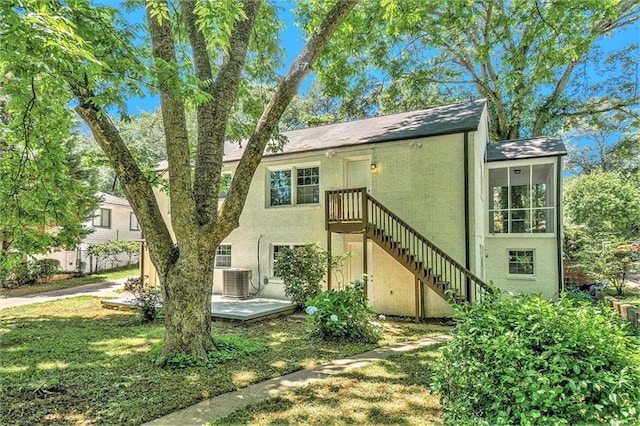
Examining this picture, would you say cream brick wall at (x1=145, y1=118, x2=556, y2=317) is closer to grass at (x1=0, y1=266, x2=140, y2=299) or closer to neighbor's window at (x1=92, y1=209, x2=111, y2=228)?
grass at (x1=0, y1=266, x2=140, y2=299)

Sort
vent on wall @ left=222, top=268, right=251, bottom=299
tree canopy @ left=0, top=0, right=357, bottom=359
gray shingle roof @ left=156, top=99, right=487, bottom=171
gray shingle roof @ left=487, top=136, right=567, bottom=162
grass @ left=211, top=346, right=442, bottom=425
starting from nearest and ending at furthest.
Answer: grass @ left=211, top=346, right=442, bottom=425 → tree canopy @ left=0, top=0, right=357, bottom=359 → gray shingle roof @ left=156, top=99, right=487, bottom=171 → gray shingle roof @ left=487, top=136, right=567, bottom=162 → vent on wall @ left=222, top=268, right=251, bottom=299

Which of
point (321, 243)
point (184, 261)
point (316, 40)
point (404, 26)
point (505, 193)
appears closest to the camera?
point (184, 261)

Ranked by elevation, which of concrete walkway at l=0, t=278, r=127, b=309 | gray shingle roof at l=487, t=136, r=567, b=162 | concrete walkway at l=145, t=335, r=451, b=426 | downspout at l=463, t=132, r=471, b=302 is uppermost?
gray shingle roof at l=487, t=136, r=567, b=162

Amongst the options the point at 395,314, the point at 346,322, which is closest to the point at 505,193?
the point at 395,314

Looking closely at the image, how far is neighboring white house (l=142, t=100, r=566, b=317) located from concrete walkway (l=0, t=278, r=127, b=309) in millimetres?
2311

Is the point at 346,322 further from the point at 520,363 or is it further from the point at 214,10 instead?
the point at 214,10

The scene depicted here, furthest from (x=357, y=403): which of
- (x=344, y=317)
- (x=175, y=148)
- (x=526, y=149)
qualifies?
(x=526, y=149)

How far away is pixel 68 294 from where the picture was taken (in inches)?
602

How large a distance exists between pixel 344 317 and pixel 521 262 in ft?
29.9

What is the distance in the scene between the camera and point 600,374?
2.54m

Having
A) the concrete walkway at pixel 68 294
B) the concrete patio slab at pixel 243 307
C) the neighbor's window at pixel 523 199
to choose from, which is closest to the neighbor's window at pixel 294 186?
the concrete patio slab at pixel 243 307

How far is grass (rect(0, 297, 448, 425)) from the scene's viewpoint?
14.6ft

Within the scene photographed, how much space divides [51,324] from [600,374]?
A: 1159cm

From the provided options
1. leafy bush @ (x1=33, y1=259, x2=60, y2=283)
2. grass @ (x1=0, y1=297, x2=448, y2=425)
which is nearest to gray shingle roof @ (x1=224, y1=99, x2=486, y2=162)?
grass @ (x1=0, y1=297, x2=448, y2=425)
